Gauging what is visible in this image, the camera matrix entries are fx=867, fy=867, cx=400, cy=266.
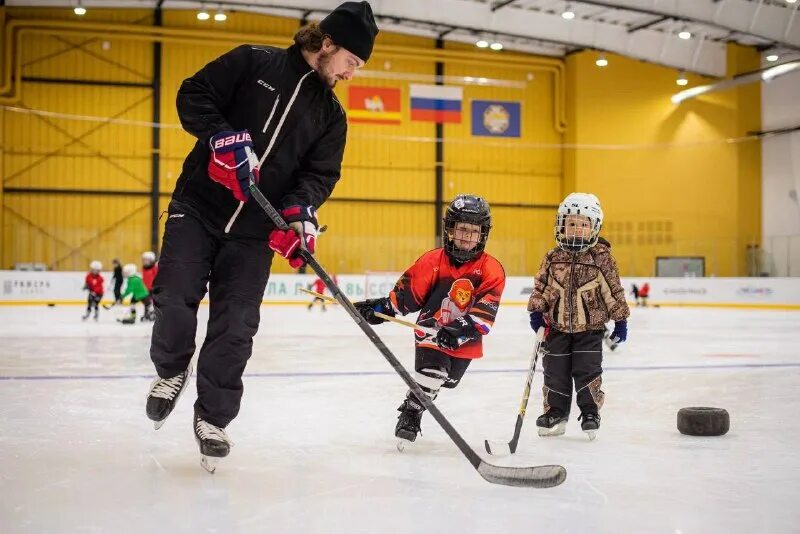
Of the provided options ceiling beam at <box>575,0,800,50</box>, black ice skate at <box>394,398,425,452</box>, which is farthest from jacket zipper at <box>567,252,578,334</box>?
ceiling beam at <box>575,0,800,50</box>

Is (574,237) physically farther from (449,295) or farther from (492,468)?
(492,468)

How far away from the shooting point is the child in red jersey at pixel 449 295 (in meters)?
3.09

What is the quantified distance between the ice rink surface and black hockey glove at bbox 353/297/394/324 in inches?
17.3

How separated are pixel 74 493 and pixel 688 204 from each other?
21902mm

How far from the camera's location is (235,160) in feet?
7.79

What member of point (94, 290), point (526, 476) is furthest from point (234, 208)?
point (94, 290)

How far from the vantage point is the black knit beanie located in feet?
8.22

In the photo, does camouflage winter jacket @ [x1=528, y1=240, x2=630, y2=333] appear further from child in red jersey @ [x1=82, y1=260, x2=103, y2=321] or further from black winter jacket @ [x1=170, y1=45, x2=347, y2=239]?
child in red jersey @ [x1=82, y1=260, x2=103, y2=321]

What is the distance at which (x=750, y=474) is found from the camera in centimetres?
258

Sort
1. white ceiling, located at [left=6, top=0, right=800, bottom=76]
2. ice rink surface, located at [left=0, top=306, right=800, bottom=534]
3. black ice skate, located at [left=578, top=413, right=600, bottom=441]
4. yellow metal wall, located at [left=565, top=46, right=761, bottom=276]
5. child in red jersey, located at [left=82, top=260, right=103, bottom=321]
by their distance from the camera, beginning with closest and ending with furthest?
ice rink surface, located at [left=0, top=306, right=800, bottom=534] < black ice skate, located at [left=578, top=413, right=600, bottom=441] < child in red jersey, located at [left=82, top=260, right=103, bottom=321] < white ceiling, located at [left=6, top=0, right=800, bottom=76] < yellow metal wall, located at [left=565, top=46, right=761, bottom=276]

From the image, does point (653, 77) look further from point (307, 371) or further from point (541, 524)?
point (541, 524)

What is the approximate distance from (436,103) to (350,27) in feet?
63.2

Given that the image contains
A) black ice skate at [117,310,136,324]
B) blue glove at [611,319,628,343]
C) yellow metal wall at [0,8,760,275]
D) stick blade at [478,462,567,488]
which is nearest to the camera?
stick blade at [478,462,567,488]

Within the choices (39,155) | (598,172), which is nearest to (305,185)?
(39,155)
